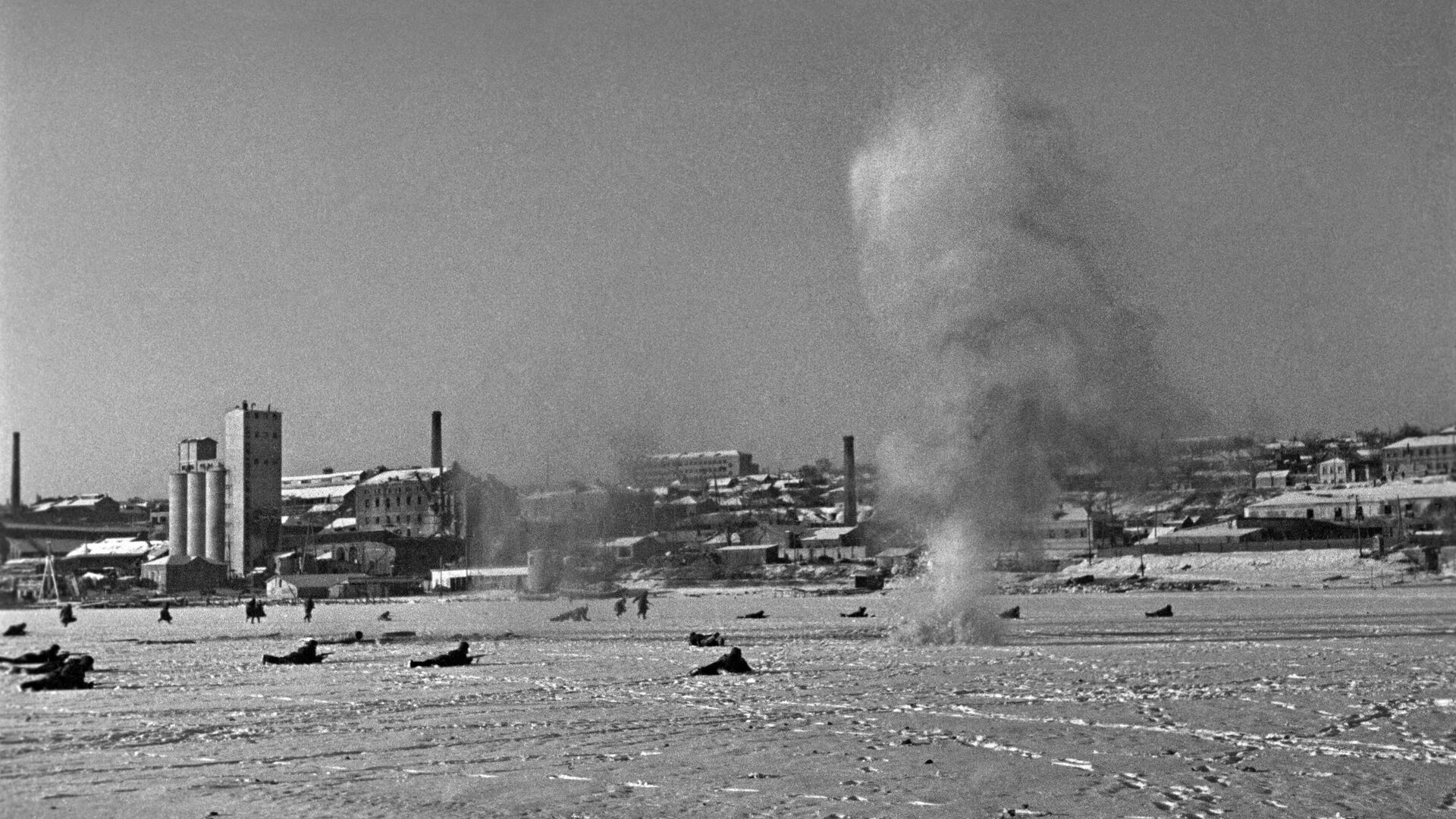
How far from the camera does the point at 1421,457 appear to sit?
17475 centimetres

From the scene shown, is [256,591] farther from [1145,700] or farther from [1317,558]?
[1145,700]

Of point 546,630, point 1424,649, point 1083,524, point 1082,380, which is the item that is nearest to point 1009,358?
point 1082,380

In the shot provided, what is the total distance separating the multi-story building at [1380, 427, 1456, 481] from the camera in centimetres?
16912

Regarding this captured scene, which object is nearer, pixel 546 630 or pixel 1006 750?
pixel 1006 750

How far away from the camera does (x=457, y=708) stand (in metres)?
28.8

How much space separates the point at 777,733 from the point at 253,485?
410 feet

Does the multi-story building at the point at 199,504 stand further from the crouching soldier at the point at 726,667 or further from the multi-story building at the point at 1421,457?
the multi-story building at the point at 1421,457

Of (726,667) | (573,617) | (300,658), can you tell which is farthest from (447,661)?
(573,617)

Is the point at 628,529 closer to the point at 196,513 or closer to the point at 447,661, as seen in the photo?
the point at 196,513

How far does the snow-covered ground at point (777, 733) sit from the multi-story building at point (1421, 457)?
432 ft

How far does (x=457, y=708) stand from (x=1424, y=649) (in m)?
25.5

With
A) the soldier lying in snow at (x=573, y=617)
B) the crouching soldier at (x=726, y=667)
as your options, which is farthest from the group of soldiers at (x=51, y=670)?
the soldier lying in snow at (x=573, y=617)

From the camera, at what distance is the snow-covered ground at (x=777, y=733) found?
59.8 ft

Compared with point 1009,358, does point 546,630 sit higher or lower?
lower
